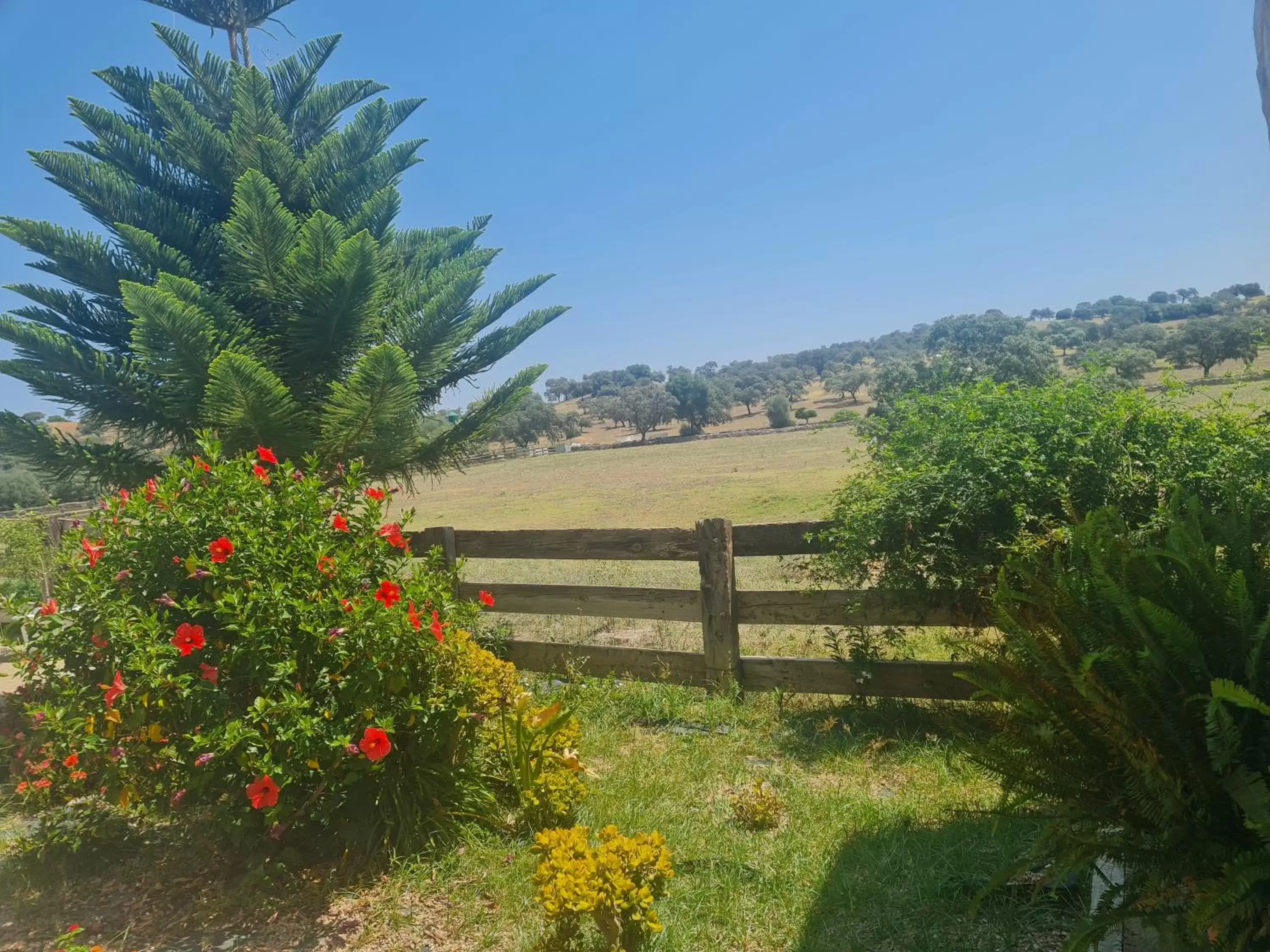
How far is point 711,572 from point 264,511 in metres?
2.61

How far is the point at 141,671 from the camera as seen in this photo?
8.34 feet

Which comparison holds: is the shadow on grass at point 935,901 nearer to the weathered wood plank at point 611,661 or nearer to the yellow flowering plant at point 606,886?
the yellow flowering plant at point 606,886

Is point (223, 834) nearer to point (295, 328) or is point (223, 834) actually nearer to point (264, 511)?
point (264, 511)

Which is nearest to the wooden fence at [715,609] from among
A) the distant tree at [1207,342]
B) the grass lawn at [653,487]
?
the grass lawn at [653,487]

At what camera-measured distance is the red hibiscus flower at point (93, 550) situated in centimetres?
287

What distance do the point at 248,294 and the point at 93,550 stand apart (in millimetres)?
3366

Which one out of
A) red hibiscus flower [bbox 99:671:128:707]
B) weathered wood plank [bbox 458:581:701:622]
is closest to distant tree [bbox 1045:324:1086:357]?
weathered wood plank [bbox 458:581:701:622]

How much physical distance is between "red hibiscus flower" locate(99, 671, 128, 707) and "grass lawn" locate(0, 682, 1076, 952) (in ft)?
2.49

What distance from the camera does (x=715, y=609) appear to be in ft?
15.6

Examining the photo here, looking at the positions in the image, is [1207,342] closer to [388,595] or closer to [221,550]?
[388,595]

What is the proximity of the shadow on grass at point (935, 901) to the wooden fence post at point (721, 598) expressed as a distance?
1801mm

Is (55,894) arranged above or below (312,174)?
below

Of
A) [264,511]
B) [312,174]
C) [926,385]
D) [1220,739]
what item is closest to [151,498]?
[264,511]

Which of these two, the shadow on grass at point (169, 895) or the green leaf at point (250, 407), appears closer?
the shadow on grass at point (169, 895)
